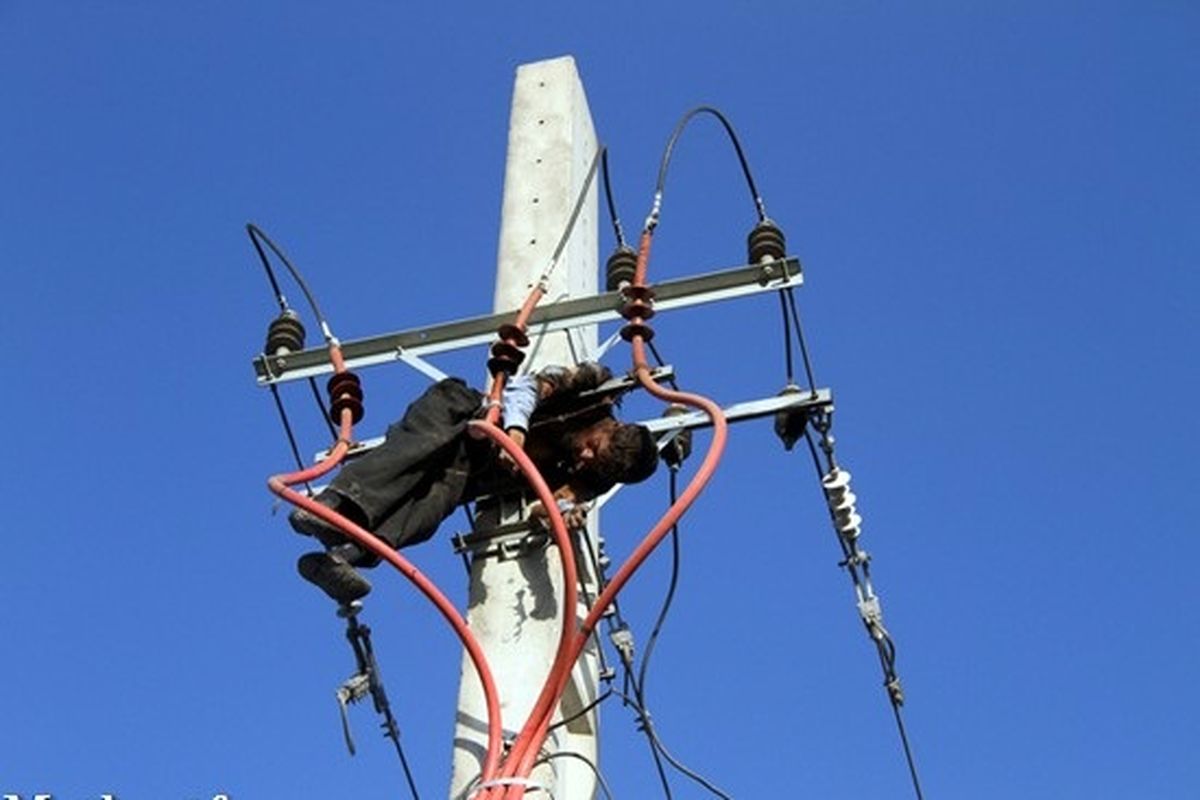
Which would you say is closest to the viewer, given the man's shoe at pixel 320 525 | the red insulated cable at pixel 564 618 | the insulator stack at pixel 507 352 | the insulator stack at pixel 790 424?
the red insulated cable at pixel 564 618

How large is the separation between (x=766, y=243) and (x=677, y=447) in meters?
0.85

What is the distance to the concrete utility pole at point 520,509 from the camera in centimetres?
468

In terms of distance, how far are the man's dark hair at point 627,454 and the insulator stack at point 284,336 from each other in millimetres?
1478

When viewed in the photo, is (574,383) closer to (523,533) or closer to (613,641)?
(523,533)

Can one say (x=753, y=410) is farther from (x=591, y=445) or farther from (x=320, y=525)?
(x=320, y=525)

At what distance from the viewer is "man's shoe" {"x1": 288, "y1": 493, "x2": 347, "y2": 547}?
464 centimetres

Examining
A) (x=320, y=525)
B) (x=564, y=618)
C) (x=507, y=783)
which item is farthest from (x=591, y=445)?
(x=507, y=783)

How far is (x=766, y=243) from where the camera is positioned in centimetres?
582

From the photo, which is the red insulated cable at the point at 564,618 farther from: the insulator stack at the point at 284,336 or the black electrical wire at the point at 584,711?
the insulator stack at the point at 284,336

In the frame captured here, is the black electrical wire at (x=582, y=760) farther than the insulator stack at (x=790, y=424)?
No

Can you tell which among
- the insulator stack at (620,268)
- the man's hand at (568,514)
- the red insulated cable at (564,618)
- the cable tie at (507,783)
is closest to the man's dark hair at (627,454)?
the man's hand at (568,514)

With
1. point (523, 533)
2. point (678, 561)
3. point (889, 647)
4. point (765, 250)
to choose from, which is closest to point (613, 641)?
point (678, 561)

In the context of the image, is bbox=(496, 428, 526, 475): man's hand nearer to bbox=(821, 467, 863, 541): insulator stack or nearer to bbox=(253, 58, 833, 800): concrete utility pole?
bbox=(253, 58, 833, 800): concrete utility pole

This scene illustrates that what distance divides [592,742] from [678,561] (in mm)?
852
